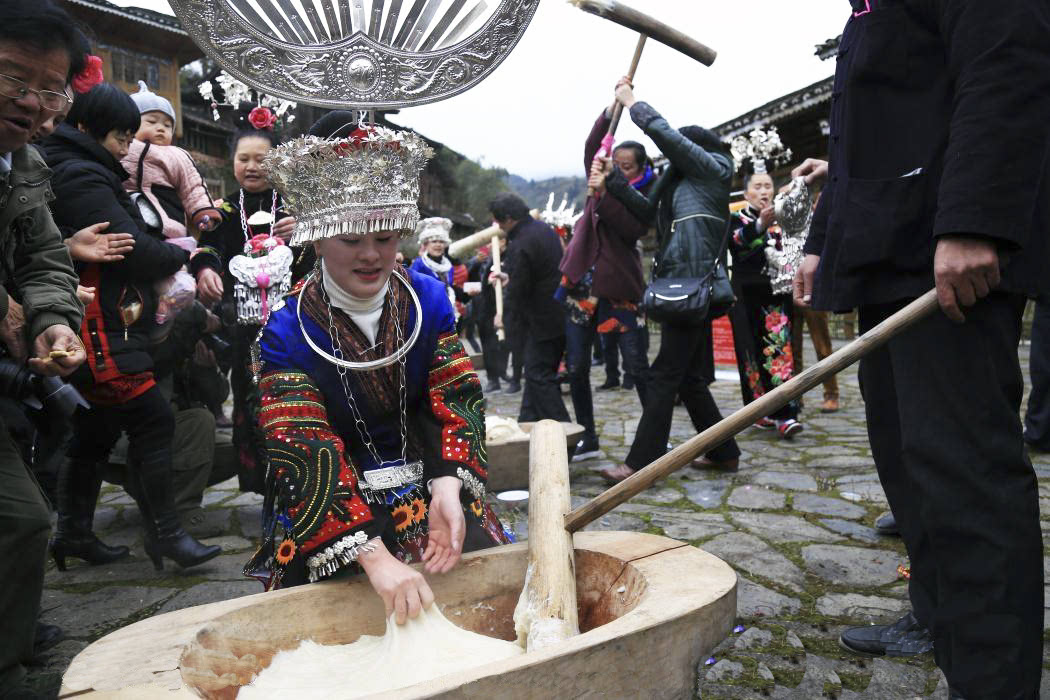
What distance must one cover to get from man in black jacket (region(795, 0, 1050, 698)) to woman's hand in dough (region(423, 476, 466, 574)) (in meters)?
1.20

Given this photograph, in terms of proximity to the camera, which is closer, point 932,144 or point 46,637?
point 932,144

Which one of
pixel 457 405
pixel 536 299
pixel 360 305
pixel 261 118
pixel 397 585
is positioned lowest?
pixel 397 585

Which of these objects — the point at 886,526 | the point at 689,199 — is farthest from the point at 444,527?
the point at 689,199

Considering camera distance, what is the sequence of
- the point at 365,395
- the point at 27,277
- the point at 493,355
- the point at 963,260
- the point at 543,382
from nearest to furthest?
the point at 963,260
the point at 27,277
the point at 365,395
the point at 543,382
the point at 493,355

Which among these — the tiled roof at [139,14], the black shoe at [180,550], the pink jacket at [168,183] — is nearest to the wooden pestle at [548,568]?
the black shoe at [180,550]

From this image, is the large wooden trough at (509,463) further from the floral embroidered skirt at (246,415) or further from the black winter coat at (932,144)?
the black winter coat at (932,144)

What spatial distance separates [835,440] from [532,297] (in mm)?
2616

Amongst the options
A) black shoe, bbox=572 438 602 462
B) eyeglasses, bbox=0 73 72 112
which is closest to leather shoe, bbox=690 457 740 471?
black shoe, bbox=572 438 602 462

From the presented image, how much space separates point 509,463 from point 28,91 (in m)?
2.97

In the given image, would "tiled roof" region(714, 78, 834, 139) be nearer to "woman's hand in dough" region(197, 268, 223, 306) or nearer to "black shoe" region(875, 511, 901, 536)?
"black shoe" region(875, 511, 901, 536)

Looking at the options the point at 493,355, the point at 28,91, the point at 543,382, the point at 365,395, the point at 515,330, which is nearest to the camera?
the point at 28,91

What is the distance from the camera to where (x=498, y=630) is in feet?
6.80

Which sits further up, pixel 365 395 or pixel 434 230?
pixel 434 230

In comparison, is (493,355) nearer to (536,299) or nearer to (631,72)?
(536,299)
